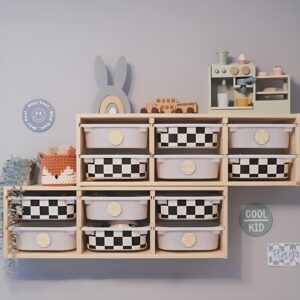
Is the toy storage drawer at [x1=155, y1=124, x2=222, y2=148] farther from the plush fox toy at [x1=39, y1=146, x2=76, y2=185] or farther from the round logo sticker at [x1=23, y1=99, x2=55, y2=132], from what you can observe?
the round logo sticker at [x1=23, y1=99, x2=55, y2=132]

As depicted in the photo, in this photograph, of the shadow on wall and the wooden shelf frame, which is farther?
the shadow on wall

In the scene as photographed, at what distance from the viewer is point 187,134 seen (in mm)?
1498

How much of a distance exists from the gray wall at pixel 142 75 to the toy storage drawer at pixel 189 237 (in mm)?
234

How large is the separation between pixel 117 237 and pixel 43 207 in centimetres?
32

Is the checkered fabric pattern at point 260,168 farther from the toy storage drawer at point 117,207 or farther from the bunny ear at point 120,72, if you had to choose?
the bunny ear at point 120,72

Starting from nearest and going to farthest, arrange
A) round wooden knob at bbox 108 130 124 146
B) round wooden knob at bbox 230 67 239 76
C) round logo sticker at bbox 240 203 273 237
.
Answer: round wooden knob at bbox 108 130 124 146 → round wooden knob at bbox 230 67 239 76 → round logo sticker at bbox 240 203 273 237

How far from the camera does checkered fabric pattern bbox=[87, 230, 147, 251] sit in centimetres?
151

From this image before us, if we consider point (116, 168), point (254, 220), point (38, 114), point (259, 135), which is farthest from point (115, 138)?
point (254, 220)

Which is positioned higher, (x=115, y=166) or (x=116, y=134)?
(x=116, y=134)

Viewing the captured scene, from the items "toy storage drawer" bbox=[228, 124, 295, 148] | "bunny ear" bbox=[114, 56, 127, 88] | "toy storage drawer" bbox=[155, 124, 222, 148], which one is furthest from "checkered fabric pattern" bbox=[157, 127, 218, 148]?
"bunny ear" bbox=[114, 56, 127, 88]

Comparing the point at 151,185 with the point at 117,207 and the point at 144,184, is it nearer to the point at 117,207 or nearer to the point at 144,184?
the point at 144,184

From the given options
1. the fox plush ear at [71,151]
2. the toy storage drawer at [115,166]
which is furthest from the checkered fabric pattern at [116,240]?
the fox plush ear at [71,151]

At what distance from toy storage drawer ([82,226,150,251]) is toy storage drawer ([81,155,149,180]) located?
210mm

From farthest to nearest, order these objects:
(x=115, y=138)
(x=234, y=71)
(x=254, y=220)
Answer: (x=254, y=220) → (x=234, y=71) → (x=115, y=138)
